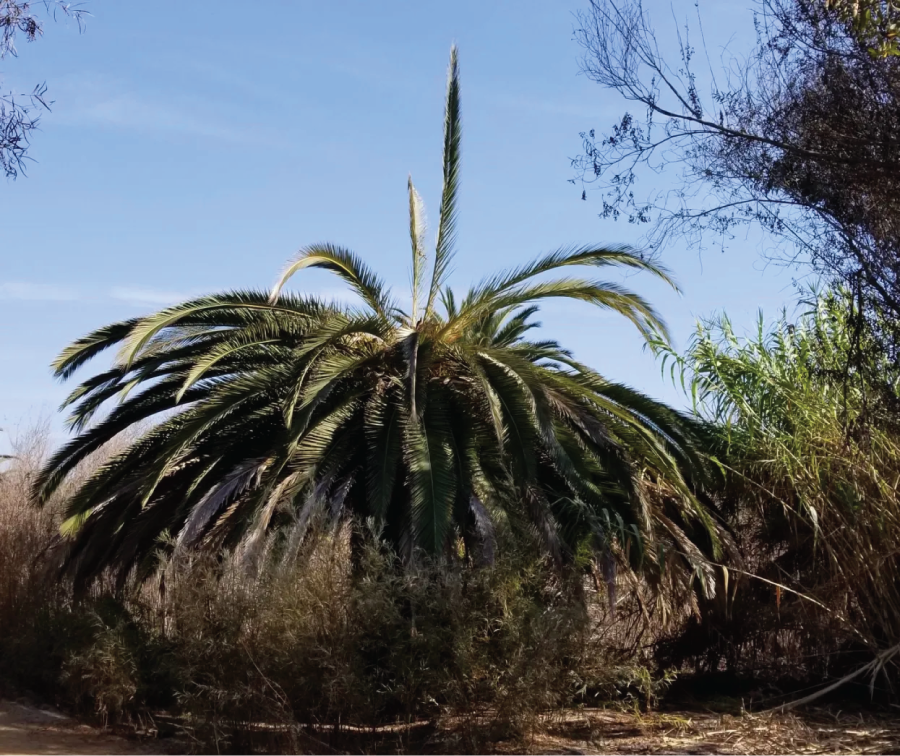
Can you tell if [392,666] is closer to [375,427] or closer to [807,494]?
[375,427]

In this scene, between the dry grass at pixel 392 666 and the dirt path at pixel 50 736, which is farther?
the dirt path at pixel 50 736

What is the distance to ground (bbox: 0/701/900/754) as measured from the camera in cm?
923

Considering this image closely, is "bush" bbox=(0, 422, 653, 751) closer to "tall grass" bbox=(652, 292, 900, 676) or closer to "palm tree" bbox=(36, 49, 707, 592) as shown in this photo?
"palm tree" bbox=(36, 49, 707, 592)

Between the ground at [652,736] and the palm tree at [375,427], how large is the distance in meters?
1.68

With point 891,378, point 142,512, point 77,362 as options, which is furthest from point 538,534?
point 77,362

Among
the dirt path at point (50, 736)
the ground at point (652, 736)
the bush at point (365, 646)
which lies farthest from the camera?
the dirt path at point (50, 736)

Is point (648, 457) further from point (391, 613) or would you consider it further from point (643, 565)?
point (391, 613)

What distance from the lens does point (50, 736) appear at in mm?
10375

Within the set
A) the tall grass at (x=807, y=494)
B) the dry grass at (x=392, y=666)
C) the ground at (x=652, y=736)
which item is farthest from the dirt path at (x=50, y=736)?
the tall grass at (x=807, y=494)

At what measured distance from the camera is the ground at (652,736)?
923cm

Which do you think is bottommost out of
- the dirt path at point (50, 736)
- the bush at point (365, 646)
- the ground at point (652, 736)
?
the dirt path at point (50, 736)

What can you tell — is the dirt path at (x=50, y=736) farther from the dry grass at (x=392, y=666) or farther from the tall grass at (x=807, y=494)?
the tall grass at (x=807, y=494)

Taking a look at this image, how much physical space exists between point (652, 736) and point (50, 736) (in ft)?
19.6

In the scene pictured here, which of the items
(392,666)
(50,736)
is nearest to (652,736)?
(392,666)
